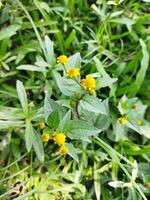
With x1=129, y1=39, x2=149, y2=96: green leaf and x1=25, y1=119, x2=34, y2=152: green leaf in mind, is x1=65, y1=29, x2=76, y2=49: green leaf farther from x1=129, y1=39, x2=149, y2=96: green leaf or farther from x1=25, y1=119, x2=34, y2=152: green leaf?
x1=25, y1=119, x2=34, y2=152: green leaf

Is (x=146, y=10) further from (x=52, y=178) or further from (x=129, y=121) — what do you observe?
(x=52, y=178)

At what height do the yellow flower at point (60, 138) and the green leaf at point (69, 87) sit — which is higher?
the green leaf at point (69, 87)

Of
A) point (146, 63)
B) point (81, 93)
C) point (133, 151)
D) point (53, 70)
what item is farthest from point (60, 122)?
point (146, 63)

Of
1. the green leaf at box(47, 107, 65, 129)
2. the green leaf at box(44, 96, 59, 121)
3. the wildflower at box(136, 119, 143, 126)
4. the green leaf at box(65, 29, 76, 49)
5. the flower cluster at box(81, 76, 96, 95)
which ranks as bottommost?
the green leaf at box(47, 107, 65, 129)

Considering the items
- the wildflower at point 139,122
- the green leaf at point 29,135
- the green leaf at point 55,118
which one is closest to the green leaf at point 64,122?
the green leaf at point 55,118

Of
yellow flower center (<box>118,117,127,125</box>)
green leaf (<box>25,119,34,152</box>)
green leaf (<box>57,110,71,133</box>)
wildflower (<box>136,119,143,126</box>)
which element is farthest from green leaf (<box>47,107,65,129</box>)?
wildflower (<box>136,119,143,126</box>)

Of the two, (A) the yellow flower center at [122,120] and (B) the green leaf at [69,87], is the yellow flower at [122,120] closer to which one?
(A) the yellow flower center at [122,120]
